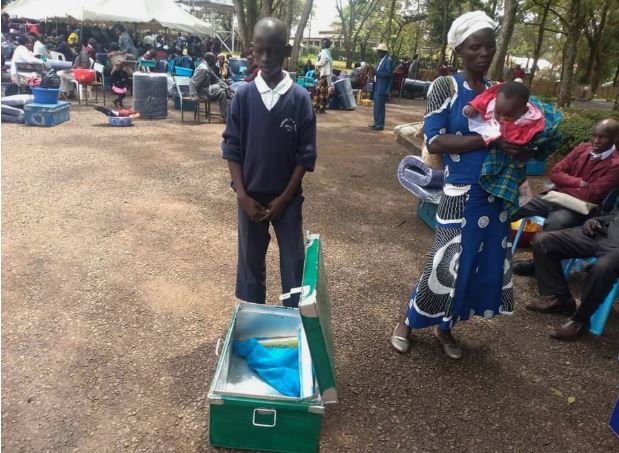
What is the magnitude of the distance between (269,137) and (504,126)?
114 cm

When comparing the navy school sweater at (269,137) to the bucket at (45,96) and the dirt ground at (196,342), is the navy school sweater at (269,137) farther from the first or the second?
the bucket at (45,96)

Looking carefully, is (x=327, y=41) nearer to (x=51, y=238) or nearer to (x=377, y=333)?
(x=51, y=238)

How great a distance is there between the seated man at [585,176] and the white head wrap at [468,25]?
1.92m

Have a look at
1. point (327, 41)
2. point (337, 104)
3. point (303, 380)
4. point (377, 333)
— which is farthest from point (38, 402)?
point (337, 104)

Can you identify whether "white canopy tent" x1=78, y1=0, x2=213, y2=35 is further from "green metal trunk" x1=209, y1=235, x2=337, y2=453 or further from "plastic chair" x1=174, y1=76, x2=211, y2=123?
"green metal trunk" x1=209, y1=235, x2=337, y2=453

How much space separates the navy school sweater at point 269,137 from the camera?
2.36m

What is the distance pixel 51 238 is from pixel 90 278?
0.92m

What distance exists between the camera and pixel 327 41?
12109 millimetres

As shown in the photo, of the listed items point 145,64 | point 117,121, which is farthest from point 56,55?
point 117,121

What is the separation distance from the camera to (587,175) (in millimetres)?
4012

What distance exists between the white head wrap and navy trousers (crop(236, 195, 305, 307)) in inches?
43.7

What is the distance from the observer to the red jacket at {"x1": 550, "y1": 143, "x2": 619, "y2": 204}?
384 centimetres

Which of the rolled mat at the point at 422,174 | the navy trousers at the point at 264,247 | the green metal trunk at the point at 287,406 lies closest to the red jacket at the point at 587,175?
the rolled mat at the point at 422,174

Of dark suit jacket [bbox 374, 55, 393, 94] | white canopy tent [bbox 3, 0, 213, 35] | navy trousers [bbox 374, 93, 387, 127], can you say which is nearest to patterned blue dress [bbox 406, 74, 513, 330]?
dark suit jacket [bbox 374, 55, 393, 94]
